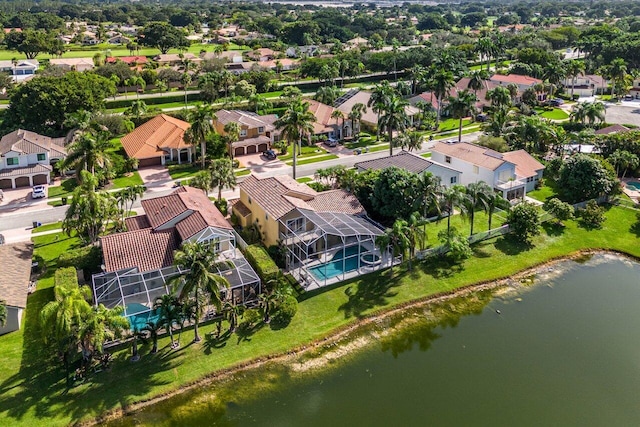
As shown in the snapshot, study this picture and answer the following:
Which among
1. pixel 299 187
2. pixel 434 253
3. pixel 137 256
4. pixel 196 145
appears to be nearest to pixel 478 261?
pixel 434 253

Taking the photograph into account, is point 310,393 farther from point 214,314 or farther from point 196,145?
point 196,145

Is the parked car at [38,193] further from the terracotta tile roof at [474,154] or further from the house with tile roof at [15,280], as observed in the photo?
the terracotta tile roof at [474,154]

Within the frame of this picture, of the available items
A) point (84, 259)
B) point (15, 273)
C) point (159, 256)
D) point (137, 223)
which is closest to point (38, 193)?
point (137, 223)

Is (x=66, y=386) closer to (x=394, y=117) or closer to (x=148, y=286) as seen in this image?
(x=148, y=286)

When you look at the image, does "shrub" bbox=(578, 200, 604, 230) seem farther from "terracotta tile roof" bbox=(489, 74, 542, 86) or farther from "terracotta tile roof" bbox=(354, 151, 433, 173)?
"terracotta tile roof" bbox=(489, 74, 542, 86)

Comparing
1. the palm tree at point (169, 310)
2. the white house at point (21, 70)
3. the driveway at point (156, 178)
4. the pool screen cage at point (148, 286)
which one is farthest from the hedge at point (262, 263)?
the white house at point (21, 70)

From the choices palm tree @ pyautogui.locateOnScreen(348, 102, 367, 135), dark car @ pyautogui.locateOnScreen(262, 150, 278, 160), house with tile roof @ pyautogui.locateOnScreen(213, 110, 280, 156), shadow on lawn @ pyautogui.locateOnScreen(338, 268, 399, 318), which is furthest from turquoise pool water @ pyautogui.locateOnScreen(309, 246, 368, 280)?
palm tree @ pyautogui.locateOnScreen(348, 102, 367, 135)

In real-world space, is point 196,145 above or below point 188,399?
above
